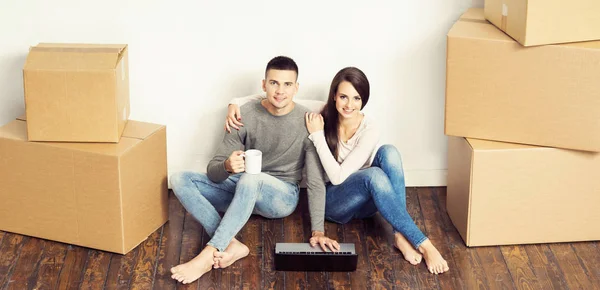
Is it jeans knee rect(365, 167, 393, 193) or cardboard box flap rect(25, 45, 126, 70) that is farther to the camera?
jeans knee rect(365, 167, 393, 193)

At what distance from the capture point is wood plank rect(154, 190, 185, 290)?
283 cm

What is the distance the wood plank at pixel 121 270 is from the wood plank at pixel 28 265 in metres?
0.25

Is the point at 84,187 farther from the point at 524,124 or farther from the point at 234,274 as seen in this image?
the point at 524,124

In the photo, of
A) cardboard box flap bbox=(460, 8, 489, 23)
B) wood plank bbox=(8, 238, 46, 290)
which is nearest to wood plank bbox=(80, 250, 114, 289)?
wood plank bbox=(8, 238, 46, 290)

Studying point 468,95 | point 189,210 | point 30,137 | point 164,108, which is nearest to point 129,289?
point 189,210

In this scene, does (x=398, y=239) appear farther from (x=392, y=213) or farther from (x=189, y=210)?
(x=189, y=210)

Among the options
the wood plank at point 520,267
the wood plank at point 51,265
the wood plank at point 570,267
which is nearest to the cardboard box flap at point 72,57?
the wood plank at point 51,265

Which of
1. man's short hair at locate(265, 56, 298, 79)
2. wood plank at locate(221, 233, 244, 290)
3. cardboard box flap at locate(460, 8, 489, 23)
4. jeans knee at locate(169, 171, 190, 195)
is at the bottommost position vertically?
wood plank at locate(221, 233, 244, 290)

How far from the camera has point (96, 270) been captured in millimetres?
2902

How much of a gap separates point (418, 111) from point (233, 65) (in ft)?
2.51

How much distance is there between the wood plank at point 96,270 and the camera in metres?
2.81

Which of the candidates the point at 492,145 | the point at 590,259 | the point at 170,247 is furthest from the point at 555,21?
the point at 170,247

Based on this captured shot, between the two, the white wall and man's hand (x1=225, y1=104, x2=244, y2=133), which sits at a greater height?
the white wall

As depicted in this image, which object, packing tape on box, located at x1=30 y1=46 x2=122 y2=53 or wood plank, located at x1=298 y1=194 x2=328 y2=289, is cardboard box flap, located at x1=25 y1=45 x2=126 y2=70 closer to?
packing tape on box, located at x1=30 y1=46 x2=122 y2=53
